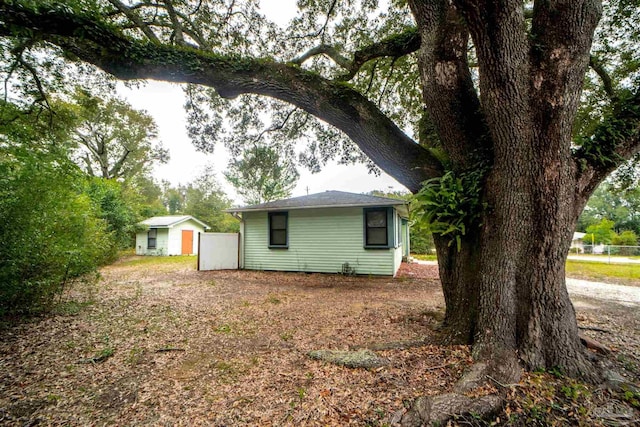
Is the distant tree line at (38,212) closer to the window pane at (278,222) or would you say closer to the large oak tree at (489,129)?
the large oak tree at (489,129)

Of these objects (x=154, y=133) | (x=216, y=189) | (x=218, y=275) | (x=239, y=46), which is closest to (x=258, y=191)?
(x=216, y=189)

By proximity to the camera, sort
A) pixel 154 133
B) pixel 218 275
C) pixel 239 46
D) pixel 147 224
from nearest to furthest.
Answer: pixel 239 46
pixel 218 275
pixel 147 224
pixel 154 133

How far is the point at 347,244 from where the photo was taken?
8.52 metres

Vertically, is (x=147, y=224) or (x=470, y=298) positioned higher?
(x=147, y=224)

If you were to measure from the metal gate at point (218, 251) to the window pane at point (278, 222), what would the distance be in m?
1.60

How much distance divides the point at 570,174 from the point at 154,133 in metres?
23.9

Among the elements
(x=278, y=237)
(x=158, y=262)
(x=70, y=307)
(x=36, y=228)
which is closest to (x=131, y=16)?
(x=36, y=228)

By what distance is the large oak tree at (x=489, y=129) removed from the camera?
7.18ft

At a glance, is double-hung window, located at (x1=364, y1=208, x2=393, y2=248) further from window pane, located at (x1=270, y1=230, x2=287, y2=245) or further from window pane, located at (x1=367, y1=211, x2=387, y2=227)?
window pane, located at (x1=270, y1=230, x2=287, y2=245)

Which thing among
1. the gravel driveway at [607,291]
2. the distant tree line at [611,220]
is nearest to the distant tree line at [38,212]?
the gravel driveway at [607,291]

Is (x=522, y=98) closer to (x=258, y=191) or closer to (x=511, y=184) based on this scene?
(x=511, y=184)

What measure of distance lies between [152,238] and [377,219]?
16224 millimetres

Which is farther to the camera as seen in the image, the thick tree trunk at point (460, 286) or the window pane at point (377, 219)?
the window pane at point (377, 219)

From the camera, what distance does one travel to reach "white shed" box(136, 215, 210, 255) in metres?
17.0
